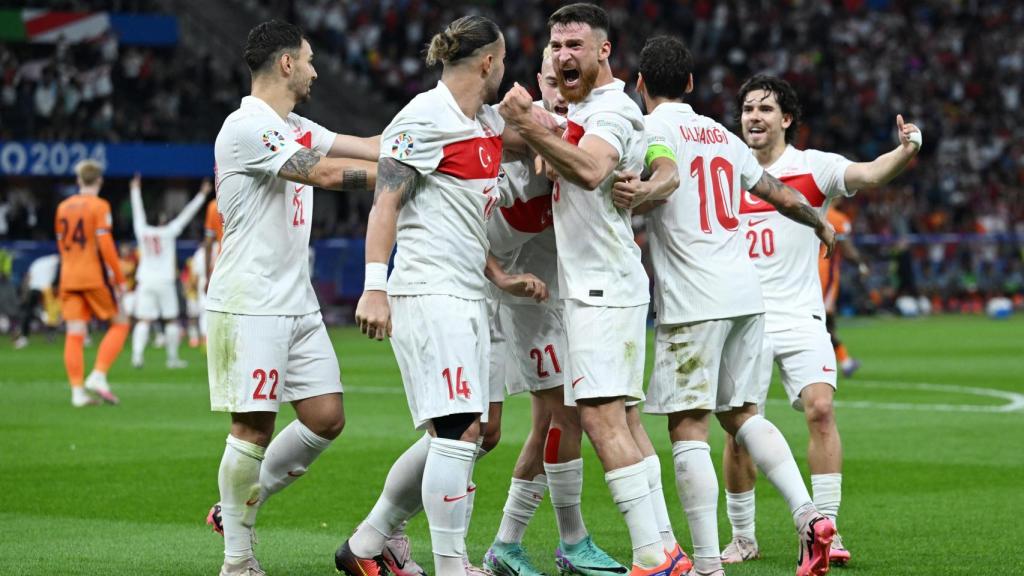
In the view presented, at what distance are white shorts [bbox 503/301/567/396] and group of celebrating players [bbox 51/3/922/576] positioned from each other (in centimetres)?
1

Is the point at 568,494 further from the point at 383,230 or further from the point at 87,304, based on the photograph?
the point at 87,304

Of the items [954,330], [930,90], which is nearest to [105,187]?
[954,330]

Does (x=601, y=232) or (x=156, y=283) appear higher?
(x=601, y=232)

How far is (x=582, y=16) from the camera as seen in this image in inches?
258

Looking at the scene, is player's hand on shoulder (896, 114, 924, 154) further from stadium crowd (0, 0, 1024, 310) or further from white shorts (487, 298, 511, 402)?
stadium crowd (0, 0, 1024, 310)

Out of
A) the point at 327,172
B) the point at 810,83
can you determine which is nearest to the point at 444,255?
the point at 327,172

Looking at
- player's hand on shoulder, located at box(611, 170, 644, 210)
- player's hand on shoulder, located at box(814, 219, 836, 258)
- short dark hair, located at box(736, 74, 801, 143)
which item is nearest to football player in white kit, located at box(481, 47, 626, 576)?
player's hand on shoulder, located at box(611, 170, 644, 210)

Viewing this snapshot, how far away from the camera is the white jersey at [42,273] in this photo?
2877cm

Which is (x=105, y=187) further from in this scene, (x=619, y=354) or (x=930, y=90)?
(x=619, y=354)

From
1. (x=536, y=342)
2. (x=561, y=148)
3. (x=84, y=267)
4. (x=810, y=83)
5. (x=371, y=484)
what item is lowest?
(x=371, y=484)

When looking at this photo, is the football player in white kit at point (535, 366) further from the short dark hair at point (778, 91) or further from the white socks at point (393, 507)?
the short dark hair at point (778, 91)

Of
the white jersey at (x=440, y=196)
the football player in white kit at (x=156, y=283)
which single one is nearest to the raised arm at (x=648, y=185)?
the white jersey at (x=440, y=196)

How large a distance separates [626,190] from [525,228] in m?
0.86

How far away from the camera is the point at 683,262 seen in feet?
22.9
